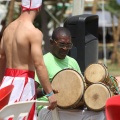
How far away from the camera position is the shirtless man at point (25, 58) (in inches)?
183

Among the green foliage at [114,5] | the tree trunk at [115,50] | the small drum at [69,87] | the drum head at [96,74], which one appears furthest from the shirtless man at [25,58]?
the green foliage at [114,5]

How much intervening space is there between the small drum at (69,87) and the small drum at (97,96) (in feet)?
0.22

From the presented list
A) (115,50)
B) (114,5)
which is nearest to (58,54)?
(115,50)

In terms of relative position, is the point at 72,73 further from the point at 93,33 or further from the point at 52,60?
the point at 93,33

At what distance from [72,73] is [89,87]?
206 mm

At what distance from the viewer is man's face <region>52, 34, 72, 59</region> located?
5.34 metres

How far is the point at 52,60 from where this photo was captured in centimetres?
541

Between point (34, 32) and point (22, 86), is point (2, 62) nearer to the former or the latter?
point (22, 86)

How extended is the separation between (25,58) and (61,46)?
2.18 feet

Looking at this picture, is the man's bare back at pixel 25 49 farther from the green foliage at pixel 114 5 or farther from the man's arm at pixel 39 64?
the green foliage at pixel 114 5

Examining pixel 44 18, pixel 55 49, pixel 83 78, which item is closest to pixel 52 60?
pixel 55 49

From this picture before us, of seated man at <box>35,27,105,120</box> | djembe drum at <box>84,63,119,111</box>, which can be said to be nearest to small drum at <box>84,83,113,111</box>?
djembe drum at <box>84,63,119,111</box>

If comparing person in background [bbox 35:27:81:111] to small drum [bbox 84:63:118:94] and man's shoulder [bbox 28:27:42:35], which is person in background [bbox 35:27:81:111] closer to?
small drum [bbox 84:63:118:94]

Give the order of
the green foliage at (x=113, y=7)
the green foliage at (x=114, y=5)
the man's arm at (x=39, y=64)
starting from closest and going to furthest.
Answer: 1. the man's arm at (x=39, y=64)
2. the green foliage at (x=113, y=7)
3. the green foliage at (x=114, y=5)
